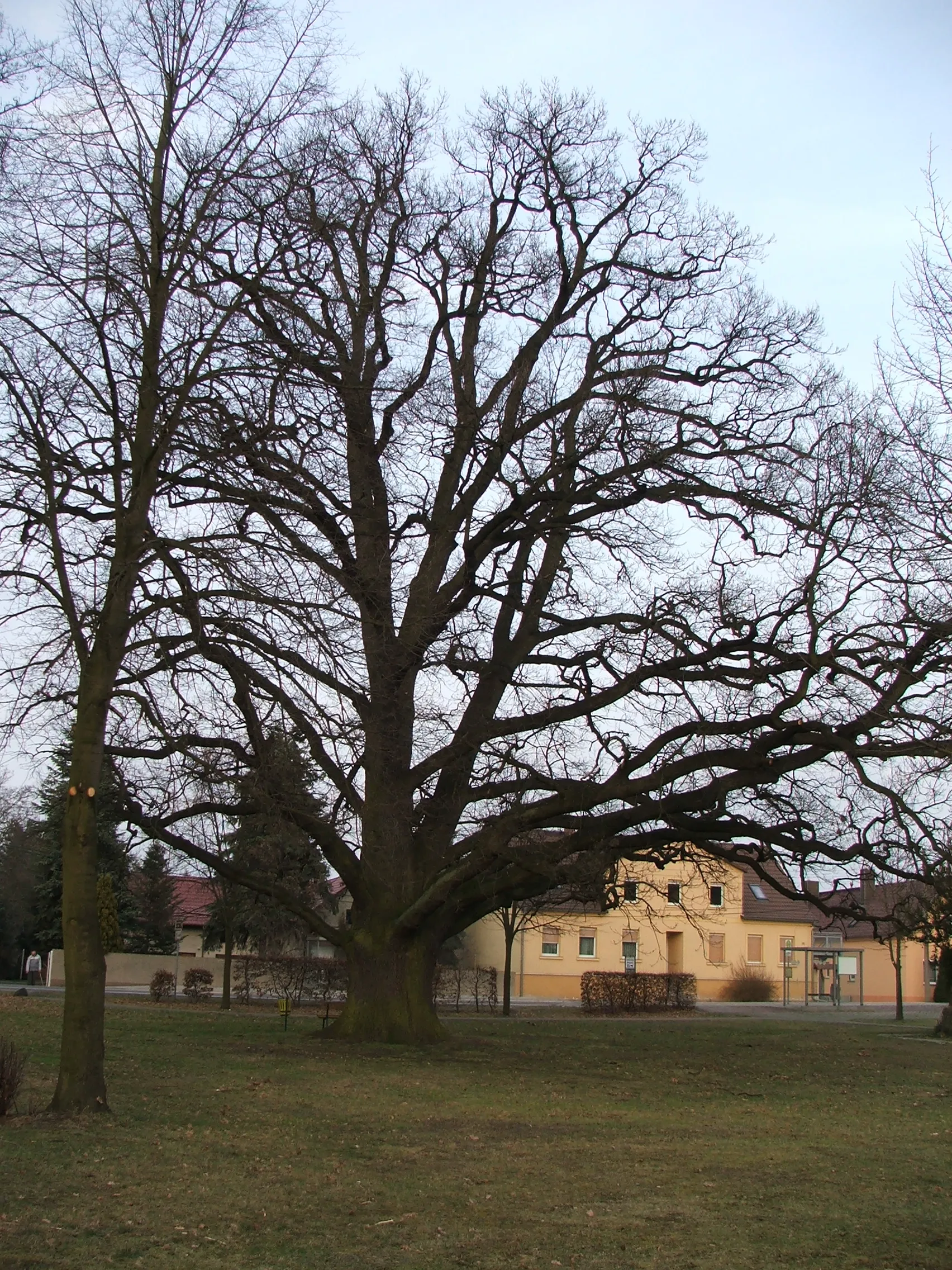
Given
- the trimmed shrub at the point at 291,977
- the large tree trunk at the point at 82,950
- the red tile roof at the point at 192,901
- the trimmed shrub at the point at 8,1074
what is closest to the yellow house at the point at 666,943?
the red tile roof at the point at 192,901

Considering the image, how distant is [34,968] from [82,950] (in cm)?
4415

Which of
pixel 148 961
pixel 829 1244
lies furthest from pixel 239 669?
pixel 148 961

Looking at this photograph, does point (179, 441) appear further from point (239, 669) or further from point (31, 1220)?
point (31, 1220)

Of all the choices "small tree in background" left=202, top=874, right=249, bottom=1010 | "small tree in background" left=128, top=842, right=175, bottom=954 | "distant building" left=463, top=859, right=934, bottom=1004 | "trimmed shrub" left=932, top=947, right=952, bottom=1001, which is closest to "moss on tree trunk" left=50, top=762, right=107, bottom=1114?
"small tree in background" left=202, top=874, right=249, bottom=1010

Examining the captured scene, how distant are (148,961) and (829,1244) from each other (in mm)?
41359

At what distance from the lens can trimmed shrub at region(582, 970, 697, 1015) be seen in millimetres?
36781

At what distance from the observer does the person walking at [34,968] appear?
49.0 meters

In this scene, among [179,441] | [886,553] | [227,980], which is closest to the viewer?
[179,441]

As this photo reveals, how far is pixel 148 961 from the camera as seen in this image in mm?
45688

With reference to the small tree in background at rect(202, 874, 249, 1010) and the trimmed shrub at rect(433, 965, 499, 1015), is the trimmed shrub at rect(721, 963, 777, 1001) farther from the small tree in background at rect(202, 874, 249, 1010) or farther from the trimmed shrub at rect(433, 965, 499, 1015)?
the small tree in background at rect(202, 874, 249, 1010)

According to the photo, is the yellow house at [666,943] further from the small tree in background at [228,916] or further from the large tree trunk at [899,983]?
the small tree in background at [228,916]

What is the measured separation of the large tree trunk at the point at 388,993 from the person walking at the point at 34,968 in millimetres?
31875

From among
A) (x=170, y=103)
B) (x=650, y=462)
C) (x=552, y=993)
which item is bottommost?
(x=552, y=993)

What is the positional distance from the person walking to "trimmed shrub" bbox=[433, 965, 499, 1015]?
1941 centimetres
